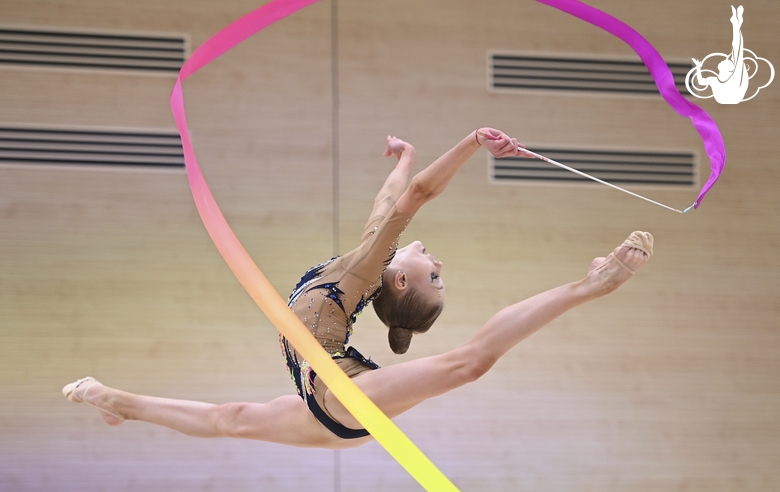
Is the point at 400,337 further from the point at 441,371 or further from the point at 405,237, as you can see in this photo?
the point at 405,237

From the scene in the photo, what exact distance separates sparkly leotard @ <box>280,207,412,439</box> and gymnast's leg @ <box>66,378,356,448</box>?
0.49 feet

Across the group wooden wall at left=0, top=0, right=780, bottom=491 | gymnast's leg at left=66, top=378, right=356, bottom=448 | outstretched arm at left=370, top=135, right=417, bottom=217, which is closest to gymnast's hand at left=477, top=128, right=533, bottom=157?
outstretched arm at left=370, top=135, right=417, bottom=217

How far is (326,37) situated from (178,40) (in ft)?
2.37

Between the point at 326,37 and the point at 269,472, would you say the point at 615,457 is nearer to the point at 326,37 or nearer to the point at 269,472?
the point at 269,472

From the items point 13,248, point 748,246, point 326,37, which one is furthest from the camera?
point 748,246

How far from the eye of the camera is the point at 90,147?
3959 millimetres

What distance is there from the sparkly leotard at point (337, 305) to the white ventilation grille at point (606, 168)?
2.03 metres

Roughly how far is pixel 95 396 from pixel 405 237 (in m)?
1.77

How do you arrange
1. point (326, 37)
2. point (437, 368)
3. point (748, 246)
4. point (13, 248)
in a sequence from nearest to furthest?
1. point (437, 368)
2. point (13, 248)
3. point (326, 37)
4. point (748, 246)

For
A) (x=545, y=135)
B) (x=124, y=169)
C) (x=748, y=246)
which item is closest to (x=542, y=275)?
(x=545, y=135)

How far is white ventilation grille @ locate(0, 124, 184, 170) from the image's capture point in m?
3.91

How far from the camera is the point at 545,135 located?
428cm

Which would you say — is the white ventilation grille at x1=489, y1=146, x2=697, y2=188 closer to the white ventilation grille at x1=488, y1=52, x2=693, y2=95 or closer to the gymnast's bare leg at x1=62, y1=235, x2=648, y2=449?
Answer: the white ventilation grille at x1=488, y1=52, x2=693, y2=95

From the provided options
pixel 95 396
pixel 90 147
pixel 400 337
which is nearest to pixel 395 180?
pixel 400 337
